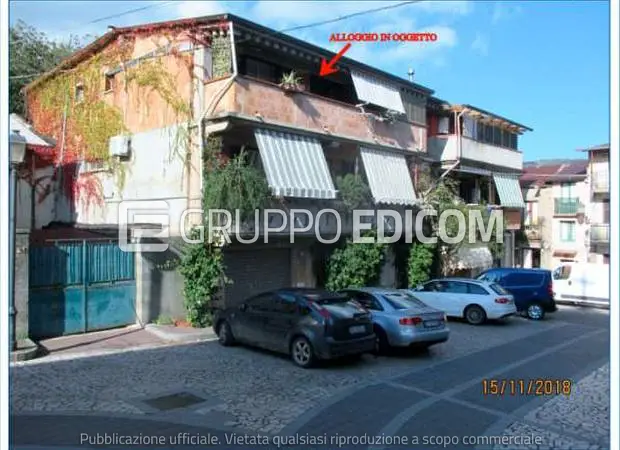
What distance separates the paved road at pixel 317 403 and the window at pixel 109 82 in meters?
10.1

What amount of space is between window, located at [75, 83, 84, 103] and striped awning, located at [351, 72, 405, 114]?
972 cm

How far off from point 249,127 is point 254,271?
14.6 ft

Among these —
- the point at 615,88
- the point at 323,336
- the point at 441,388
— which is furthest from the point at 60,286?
the point at 615,88

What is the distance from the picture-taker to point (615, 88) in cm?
434

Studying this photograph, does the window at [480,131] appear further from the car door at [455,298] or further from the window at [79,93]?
the window at [79,93]

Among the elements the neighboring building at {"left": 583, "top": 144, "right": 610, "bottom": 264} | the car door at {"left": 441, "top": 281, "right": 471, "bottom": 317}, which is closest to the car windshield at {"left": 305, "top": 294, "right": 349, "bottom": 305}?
the car door at {"left": 441, "top": 281, "right": 471, "bottom": 317}

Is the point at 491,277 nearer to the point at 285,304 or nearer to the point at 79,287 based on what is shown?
the point at 285,304

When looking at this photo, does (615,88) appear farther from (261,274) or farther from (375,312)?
(261,274)

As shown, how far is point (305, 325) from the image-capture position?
9820 mm

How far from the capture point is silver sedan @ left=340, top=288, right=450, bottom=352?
10875 mm

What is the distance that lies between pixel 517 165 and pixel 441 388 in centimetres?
2278

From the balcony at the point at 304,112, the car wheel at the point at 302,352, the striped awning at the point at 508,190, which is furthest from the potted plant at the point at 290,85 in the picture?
the striped awning at the point at 508,190
